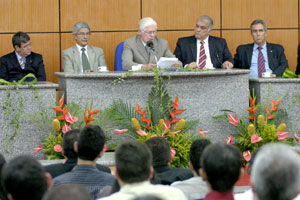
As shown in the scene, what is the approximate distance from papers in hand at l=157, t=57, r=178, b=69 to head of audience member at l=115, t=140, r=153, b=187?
3146 millimetres

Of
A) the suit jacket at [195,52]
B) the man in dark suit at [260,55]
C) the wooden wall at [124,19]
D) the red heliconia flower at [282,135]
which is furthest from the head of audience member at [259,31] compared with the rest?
the red heliconia flower at [282,135]

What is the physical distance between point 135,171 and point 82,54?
13.9 ft

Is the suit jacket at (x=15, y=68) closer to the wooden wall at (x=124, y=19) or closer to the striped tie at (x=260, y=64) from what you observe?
the wooden wall at (x=124, y=19)

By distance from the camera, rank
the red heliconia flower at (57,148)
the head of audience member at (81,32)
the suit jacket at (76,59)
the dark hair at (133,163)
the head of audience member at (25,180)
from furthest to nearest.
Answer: the head of audience member at (81,32) → the suit jacket at (76,59) → the red heliconia flower at (57,148) → the dark hair at (133,163) → the head of audience member at (25,180)

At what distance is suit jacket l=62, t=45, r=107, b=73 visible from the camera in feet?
20.0

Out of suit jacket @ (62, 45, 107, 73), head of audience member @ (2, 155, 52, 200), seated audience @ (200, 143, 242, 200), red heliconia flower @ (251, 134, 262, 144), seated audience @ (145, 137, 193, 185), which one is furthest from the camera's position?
suit jacket @ (62, 45, 107, 73)

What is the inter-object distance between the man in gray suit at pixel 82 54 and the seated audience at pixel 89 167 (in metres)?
3.21

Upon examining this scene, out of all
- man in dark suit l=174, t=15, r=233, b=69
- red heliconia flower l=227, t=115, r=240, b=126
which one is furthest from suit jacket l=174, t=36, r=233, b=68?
red heliconia flower l=227, t=115, r=240, b=126

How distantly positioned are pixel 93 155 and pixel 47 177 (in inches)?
37.8

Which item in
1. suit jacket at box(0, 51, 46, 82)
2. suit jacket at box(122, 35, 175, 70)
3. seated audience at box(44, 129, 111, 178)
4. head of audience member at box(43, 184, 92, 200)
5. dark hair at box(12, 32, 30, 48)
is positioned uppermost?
dark hair at box(12, 32, 30, 48)

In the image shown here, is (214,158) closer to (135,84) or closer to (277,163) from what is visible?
(277,163)

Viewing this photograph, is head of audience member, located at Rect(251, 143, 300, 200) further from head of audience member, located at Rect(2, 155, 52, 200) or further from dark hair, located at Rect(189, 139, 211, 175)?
dark hair, located at Rect(189, 139, 211, 175)

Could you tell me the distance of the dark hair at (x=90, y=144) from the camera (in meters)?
2.88

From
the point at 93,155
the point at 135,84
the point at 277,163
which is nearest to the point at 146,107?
the point at 135,84
